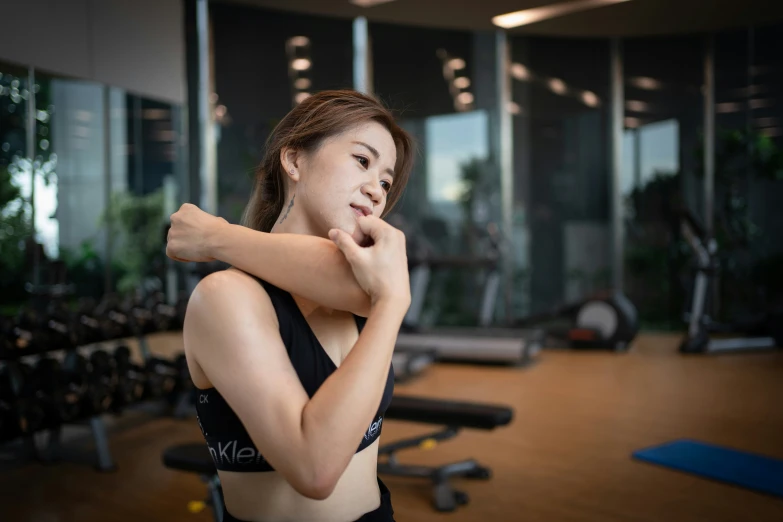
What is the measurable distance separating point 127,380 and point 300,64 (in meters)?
4.75

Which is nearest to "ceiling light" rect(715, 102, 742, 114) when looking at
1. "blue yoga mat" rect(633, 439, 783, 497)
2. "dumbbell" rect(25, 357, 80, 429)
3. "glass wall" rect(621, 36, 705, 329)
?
"glass wall" rect(621, 36, 705, 329)

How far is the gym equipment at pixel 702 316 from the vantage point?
6.09m

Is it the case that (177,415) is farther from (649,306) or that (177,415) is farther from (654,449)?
(649,306)

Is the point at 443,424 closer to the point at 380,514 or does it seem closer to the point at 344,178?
the point at 380,514

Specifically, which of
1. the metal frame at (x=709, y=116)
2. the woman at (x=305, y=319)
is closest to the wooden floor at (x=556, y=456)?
the woman at (x=305, y=319)

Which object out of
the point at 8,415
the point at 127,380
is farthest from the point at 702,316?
the point at 8,415

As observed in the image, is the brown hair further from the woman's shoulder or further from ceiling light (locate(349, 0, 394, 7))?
ceiling light (locate(349, 0, 394, 7))

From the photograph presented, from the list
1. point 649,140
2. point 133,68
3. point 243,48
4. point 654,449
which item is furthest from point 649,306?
point 133,68

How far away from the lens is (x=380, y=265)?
72 cm

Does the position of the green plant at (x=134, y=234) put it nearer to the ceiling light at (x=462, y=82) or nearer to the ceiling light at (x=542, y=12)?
the ceiling light at (x=462, y=82)

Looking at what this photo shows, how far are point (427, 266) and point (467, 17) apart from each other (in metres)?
2.58

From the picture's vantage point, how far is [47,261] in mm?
3443

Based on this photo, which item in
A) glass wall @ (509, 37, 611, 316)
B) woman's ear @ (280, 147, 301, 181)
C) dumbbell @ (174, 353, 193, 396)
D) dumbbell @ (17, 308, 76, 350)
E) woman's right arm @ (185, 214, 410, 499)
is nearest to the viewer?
woman's right arm @ (185, 214, 410, 499)

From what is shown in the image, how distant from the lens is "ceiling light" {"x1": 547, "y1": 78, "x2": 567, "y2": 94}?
7609 mm
